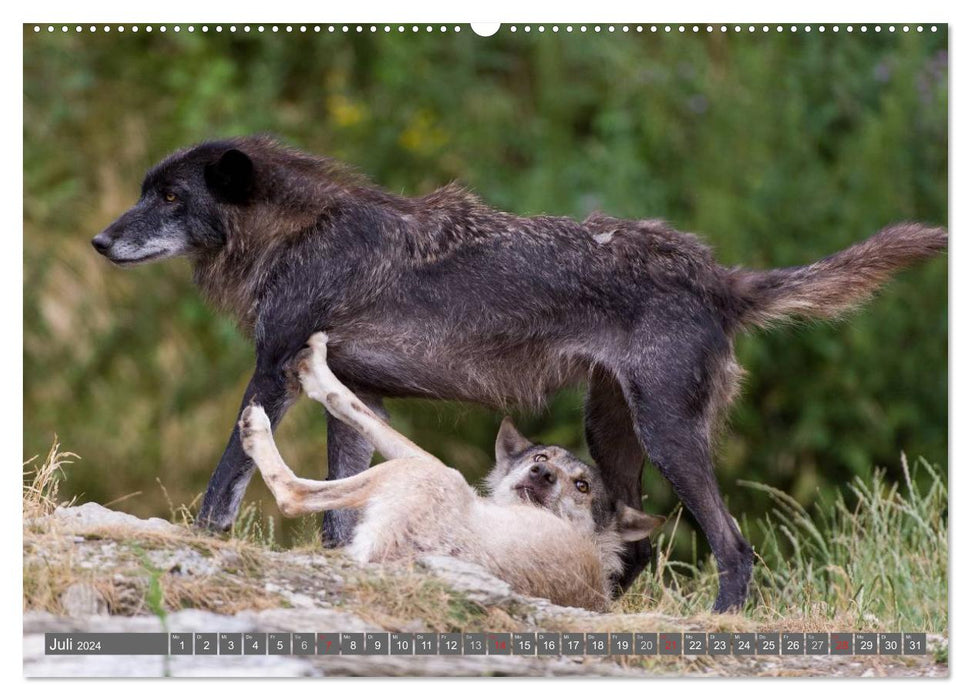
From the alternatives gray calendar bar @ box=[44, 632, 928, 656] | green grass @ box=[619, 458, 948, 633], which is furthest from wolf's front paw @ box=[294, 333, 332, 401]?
green grass @ box=[619, 458, 948, 633]

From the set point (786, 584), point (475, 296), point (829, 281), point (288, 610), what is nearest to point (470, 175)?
point (475, 296)

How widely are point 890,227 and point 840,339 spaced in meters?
4.02

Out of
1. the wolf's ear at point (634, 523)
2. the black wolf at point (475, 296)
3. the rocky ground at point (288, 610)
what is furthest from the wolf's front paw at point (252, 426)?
the wolf's ear at point (634, 523)

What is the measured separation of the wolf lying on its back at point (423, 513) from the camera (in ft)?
23.1

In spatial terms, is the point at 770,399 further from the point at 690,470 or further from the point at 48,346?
the point at 48,346

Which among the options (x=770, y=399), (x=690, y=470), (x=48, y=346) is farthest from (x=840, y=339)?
(x=48, y=346)

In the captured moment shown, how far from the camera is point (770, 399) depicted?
40.3 feet

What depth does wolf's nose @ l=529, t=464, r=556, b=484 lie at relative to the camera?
26.3 ft

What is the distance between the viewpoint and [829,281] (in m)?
7.89

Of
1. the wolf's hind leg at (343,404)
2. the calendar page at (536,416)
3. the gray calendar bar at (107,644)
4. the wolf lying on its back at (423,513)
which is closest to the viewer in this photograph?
the gray calendar bar at (107,644)

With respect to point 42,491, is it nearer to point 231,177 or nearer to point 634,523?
point 231,177

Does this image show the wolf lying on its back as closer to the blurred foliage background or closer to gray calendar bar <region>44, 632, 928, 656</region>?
gray calendar bar <region>44, 632, 928, 656</region>

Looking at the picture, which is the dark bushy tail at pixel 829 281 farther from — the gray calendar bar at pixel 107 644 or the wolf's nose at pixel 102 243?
the gray calendar bar at pixel 107 644

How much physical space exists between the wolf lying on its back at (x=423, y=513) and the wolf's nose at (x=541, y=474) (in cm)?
17
